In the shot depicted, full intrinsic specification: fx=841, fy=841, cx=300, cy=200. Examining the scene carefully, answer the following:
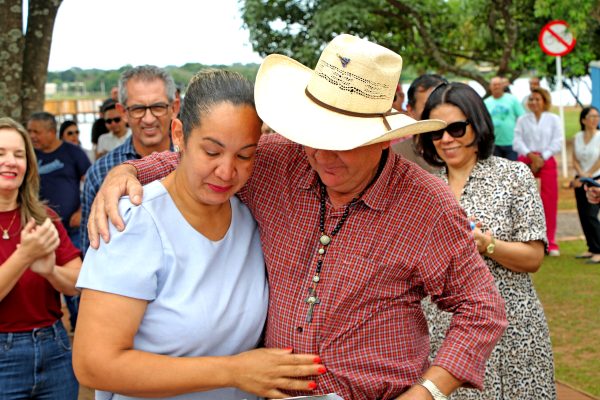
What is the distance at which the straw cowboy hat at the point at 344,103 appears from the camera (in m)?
2.45

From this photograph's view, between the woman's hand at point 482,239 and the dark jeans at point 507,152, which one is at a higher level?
the woman's hand at point 482,239

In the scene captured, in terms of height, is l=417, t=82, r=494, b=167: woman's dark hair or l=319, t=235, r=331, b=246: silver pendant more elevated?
l=417, t=82, r=494, b=167: woman's dark hair

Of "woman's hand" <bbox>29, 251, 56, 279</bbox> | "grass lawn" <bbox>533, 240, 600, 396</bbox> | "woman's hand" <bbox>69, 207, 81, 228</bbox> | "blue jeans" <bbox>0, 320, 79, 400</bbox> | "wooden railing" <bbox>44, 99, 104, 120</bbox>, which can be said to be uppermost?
"woman's hand" <bbox>29, 251, 56, 279</bbox>

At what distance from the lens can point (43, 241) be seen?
151 inches

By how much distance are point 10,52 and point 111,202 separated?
5.85 m

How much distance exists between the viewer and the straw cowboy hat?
2447mm

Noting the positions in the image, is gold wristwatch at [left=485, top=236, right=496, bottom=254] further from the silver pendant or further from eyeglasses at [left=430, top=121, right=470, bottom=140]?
the silver pendant

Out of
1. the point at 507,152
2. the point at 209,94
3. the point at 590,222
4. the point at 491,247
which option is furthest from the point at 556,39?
the point at 209,94

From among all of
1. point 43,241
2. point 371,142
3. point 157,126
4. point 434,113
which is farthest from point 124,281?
point 157,126

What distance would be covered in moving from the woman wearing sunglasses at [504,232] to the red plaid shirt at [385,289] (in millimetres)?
1380

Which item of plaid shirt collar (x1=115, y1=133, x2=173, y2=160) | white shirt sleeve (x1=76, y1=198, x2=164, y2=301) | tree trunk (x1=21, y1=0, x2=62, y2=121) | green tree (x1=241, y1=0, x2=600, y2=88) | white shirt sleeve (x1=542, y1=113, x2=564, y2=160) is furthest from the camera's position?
green tree (x1=241, y1=0, x2=600, y2=88)

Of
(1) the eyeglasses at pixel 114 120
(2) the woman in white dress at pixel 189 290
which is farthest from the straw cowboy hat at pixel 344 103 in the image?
(1) the eyeglasses at pixel 114 120

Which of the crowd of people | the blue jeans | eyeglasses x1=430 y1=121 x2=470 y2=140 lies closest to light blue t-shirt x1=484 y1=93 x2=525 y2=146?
eyeglasses x1=430 y1=121 x2=470 y2=140

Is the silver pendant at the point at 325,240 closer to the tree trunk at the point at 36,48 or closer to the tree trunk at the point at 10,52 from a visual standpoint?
the tree trunk at the point at 10,52
